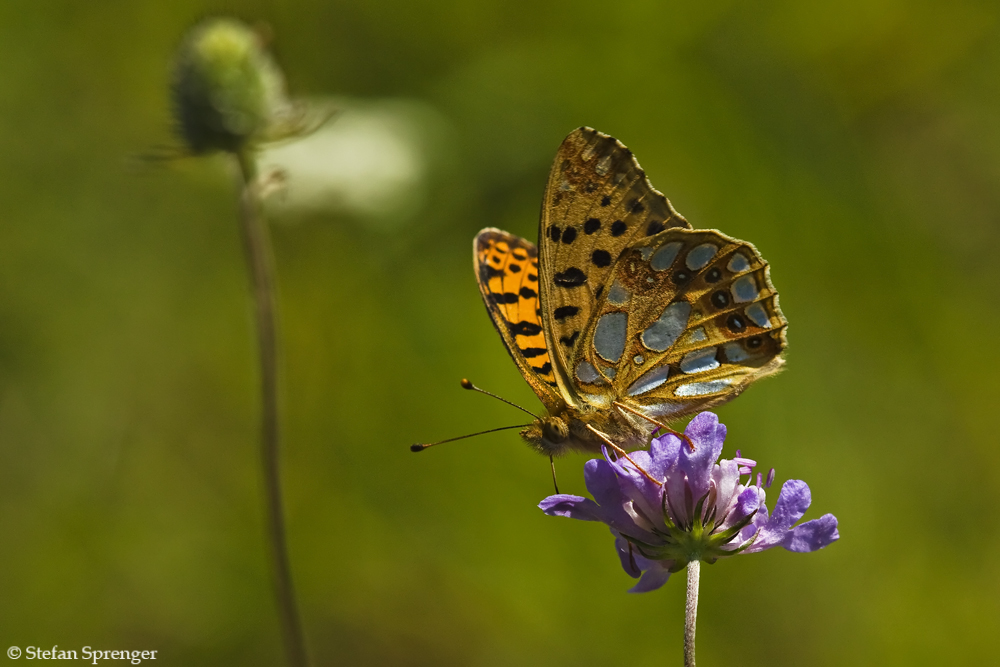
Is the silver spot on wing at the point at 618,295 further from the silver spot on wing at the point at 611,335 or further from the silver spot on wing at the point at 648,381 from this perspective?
the silver spot on wing at the point at 648,381

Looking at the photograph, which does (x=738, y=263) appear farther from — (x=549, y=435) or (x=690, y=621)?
(x=690, y=621)

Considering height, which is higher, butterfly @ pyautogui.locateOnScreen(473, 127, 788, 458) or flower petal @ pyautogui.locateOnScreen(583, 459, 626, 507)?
butterfly @ pyautogui.locateOnScreen(473, 127, 788, 458)

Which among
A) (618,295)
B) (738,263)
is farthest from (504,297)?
(738,263)

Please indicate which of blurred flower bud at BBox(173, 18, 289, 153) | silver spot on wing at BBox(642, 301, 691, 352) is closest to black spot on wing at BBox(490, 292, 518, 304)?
silver spot on wing at BBox(642, 301, 691, 352)

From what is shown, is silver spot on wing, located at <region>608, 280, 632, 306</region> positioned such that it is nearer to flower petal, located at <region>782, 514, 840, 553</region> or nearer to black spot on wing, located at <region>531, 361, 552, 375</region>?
black spot on wing, located at <region>531, 361, 552, 375</region>

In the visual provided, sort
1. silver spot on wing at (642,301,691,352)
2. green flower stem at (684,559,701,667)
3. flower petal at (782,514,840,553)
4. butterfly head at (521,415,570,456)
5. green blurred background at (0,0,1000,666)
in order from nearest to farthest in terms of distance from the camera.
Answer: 1. green flower stem at (684,559,701,667)
2. flower petal at (782,514,840,553)
3. butterfly head at (521,415,570,456)
4. silver spot on wing at (642,301,691,352)
5. green blurred background at (0,0,1000,666)

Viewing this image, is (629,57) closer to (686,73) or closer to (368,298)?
(686,73)
